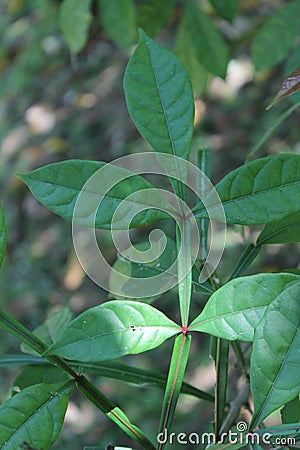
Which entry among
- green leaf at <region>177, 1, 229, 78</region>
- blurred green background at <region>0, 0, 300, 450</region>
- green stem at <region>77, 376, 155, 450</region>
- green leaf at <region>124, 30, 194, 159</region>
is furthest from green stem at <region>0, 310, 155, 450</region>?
blurred green background at <region>0, 0, 300, 450</region>

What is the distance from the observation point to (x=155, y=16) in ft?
3.99

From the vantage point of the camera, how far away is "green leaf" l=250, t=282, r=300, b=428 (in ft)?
1.46

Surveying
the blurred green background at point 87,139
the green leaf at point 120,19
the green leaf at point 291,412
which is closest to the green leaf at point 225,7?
the green leaf at point 120,19

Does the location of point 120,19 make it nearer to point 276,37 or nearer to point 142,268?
point 276,37

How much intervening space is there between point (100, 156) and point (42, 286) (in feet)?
2.34

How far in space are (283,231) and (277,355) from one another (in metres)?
0.16

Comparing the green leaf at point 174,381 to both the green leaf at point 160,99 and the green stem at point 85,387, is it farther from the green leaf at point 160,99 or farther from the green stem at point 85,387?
the green leaf at point 160,99

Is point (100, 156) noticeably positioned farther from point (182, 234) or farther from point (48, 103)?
point (182, 234)

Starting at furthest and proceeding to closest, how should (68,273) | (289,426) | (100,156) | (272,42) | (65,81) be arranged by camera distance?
(65,81) → (100,156) → (68,273) → (272,42) → (289,426)

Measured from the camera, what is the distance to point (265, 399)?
0.46 m

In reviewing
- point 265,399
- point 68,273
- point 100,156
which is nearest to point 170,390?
point 265,399

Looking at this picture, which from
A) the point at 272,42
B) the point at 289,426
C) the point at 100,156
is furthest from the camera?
the point at 100,156

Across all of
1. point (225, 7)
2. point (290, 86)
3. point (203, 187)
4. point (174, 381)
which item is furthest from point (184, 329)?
point (225, 7)

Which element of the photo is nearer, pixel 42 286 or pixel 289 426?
pixel 289 426
